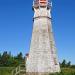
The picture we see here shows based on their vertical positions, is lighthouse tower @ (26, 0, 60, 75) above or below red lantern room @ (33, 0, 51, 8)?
below

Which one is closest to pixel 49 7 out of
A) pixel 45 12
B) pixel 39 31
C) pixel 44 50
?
pixel 45 12

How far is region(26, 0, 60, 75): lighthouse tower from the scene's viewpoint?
119 feet

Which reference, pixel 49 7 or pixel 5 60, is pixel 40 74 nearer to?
pixel 49 7

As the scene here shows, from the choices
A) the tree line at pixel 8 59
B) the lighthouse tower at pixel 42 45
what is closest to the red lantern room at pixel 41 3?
the lighthouse tower at pixel 42 45

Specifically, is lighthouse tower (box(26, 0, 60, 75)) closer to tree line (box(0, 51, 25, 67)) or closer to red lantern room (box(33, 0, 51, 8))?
red lantern room (box(33, 0, 51, 8))

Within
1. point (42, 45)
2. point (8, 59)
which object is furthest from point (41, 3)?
point (8, 59)

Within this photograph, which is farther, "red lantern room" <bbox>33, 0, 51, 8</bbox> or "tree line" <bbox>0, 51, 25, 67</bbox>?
"tree line" <bbox>0, 51, 25, 67</bbox>

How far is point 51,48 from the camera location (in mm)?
37000

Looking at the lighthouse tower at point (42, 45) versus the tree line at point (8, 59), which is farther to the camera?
the tree line at point (8, 59)

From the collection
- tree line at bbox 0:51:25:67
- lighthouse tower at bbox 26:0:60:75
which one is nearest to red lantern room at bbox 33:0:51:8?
lighthouse tower at bbox 26:0:60:75

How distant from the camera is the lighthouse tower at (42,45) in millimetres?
36250

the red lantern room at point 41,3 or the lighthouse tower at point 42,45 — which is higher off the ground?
the red lantern room at point 41,3

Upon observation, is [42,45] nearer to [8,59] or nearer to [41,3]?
[41,3]

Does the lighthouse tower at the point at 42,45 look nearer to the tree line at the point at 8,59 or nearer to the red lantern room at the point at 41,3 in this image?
the red lantern room at the point at 41,3
